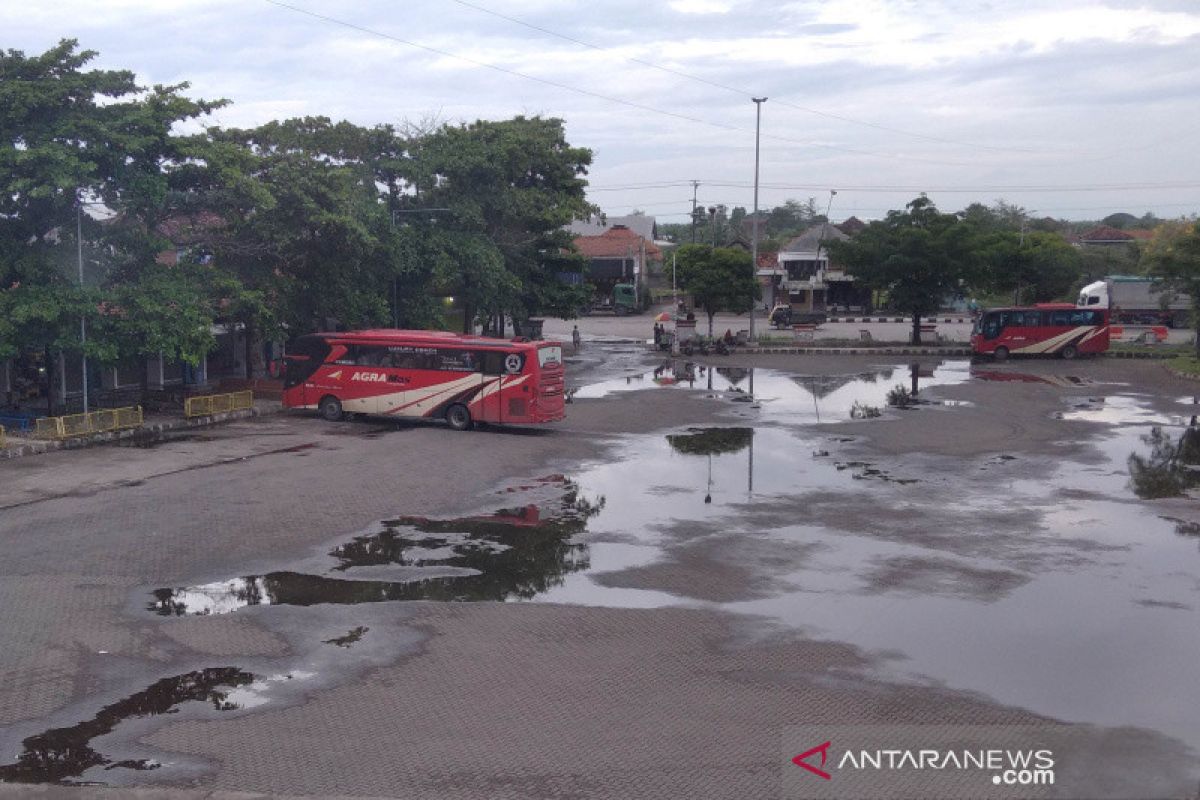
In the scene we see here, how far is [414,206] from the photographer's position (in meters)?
41.3

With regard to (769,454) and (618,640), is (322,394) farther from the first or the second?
(618,640)

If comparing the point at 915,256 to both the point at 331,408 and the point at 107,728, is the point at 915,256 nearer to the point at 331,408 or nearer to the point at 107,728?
the point at 331,408

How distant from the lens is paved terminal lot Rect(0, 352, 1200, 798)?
9.71 meters

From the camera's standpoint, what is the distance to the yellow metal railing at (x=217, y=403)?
98.0 feet

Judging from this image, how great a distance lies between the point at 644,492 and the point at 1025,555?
299 inches

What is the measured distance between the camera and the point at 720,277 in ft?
182

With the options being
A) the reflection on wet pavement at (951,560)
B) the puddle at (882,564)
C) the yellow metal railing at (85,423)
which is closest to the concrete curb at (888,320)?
the reflection on wet pavement at (951,560)

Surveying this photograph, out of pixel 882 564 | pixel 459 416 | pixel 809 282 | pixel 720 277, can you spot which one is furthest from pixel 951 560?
pixel 809 282

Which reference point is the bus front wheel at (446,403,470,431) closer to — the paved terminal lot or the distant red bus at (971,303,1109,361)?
→ the paved terminal lot

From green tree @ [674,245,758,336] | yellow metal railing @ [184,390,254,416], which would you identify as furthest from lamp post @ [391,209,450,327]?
green tree @ [674,245,758,336]

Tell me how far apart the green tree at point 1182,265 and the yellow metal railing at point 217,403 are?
125 ft

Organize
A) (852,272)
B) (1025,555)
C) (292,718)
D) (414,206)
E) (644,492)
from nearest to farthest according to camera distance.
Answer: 1. (292,718)
2. (1025,555)
3. (644,492)
4. (414,206)
5. (852,272)

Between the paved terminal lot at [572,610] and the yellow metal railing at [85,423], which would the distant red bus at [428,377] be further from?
the yellow metal railing at [85,423]

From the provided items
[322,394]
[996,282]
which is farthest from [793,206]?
[322,394]
